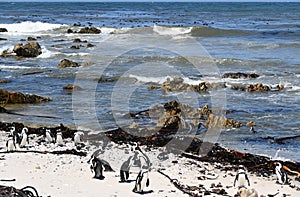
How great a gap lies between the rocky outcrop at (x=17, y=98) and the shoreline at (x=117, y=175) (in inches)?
201

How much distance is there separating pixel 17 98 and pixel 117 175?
7.79 metres

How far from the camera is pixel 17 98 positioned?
1628 cm

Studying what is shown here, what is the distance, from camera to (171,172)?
32.3 ft

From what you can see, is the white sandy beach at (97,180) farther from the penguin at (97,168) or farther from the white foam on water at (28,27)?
the white foam on water at (28,27)

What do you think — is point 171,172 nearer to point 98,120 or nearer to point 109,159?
point 109,159

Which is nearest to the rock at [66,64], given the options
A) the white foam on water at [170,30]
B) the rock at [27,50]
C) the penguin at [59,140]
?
the rock at [27,50]

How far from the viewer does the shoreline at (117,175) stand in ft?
28.6

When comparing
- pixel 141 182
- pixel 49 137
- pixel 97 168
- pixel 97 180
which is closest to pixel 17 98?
pixel 49 137

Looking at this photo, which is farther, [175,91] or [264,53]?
[264,53]

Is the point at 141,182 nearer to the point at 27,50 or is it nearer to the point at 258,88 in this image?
the point at 258,88

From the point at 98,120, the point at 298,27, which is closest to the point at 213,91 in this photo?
the point at 98,120

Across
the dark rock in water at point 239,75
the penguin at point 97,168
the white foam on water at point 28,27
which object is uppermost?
the penguin at point 97,168

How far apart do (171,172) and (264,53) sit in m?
20.8

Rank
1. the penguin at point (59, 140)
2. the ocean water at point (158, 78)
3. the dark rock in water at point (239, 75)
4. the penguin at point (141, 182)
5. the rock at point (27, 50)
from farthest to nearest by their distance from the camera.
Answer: the rock at point (27, 50)
the dark rock in water at point (239, 75)
the ocean water at point (158, 78)
the penguin at point (59, 140)
the penguin at point (141, 182)
